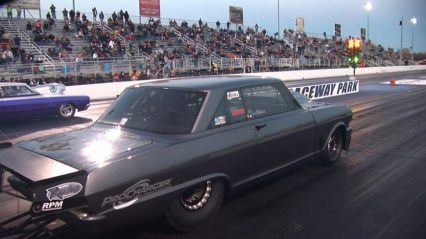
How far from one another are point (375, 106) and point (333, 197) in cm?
1007

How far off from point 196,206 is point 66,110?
9.87 m

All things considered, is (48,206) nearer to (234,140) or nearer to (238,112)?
(234,140)

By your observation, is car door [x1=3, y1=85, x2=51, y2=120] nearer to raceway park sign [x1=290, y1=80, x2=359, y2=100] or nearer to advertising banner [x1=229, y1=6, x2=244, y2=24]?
raceway park sign [x1=290, y1=80, x2=359, y2=100]

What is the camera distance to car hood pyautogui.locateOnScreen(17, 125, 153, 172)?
329cm

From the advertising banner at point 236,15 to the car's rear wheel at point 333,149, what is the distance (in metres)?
40.2

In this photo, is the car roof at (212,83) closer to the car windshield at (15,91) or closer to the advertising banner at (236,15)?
the car windshield at (15,91)

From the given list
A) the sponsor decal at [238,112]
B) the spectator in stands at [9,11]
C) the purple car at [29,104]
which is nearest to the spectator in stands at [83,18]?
the spectator in stands at [9,11]

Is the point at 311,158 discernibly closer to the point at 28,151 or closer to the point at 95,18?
the point at 28,151

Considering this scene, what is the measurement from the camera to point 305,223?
13.3 ft

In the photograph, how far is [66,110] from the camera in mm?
12742

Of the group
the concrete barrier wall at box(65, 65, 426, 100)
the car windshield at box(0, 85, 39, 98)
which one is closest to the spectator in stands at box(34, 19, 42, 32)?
the concrete barrier wall at box(65, 65, 426, 100)

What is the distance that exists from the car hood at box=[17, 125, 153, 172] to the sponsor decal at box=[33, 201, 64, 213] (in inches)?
11.8

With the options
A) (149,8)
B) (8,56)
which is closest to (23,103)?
(8,56)

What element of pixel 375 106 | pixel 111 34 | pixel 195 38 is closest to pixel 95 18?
pixel 111 34
